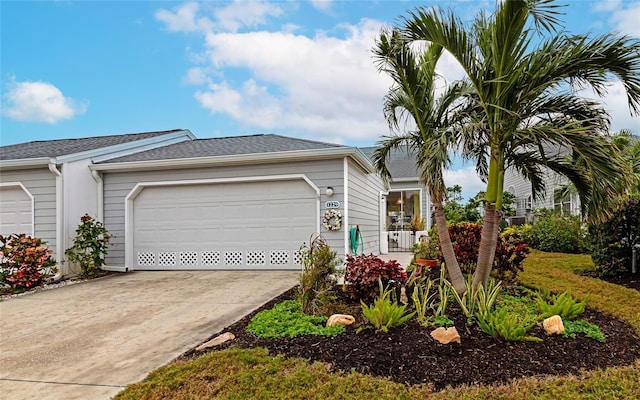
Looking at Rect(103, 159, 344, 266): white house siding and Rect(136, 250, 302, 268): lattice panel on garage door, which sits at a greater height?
Rect(103, 159, 344, 266): white house siding

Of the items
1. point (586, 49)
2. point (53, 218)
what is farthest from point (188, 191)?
point (586, 49)

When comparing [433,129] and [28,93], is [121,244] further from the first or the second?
[433,129]

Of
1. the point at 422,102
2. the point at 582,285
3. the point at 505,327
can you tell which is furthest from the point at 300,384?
the point at 582,285

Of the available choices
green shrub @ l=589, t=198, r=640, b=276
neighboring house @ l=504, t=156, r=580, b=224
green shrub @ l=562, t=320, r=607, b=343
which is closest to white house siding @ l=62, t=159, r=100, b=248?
green shrub @ l=562, t=320, r=607, b=343

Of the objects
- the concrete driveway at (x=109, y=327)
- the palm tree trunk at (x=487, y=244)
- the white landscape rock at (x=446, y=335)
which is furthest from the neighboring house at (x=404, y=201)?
the white landscape rock at (x=446, y=335)

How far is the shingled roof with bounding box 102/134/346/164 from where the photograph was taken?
8.95m

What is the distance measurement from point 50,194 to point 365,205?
727 centimetres

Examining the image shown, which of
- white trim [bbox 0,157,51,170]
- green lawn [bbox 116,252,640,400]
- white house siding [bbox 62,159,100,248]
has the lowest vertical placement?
green lawn [bbox 116,252,640,400]

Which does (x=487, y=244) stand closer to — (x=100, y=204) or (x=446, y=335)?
(x=446, y=335)

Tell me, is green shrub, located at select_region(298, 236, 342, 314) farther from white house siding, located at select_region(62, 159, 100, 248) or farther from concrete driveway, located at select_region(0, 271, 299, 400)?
white house siding, located at select_region(62, 159, 100, 248)

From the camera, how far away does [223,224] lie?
30.5 ft

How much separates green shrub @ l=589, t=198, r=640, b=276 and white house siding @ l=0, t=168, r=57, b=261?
1052cm

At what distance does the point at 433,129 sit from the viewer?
16.7ft

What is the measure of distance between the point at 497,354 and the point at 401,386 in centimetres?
98
